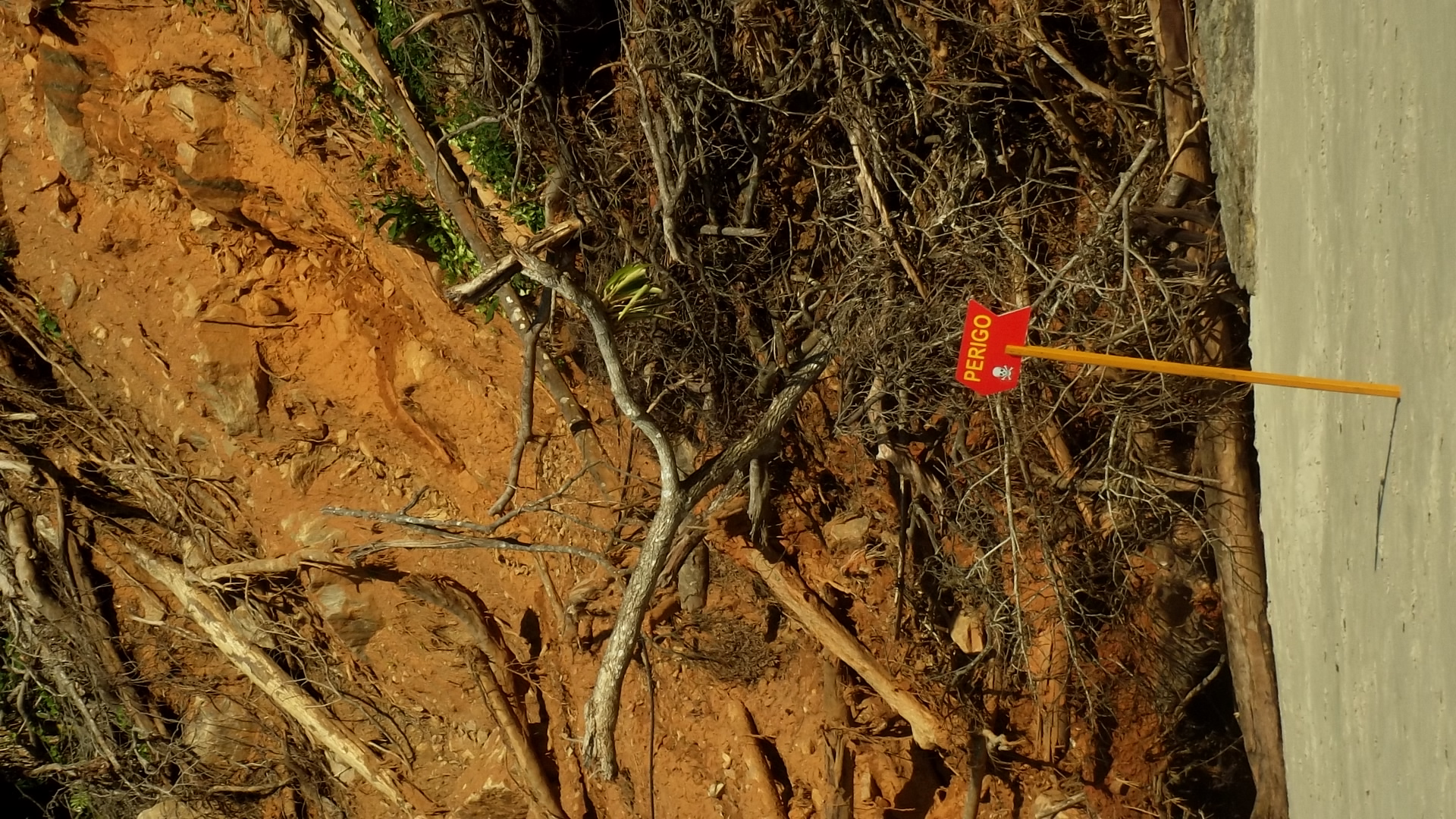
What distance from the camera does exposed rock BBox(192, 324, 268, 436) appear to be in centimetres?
449

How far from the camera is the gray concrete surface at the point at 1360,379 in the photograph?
193 centimetres

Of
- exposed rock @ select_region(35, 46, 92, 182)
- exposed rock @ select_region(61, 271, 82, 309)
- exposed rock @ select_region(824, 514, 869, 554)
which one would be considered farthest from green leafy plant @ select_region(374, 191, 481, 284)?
exposed rock @ select_region(824, 514, 869, 554)

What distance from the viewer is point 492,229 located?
4.11m

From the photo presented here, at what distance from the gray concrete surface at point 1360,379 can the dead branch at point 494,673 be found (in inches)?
114

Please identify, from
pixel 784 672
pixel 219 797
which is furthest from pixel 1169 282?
pixel 219 797

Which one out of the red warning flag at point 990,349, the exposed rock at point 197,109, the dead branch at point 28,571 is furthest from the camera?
the dead branch at point 28,571

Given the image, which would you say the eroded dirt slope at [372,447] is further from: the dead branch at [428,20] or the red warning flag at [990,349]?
the red warning flag at [990,349]

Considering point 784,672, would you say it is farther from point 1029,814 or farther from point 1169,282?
point 1169,282

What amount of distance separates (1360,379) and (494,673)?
3566 millimetres

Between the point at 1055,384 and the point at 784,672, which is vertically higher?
the point at 1055,384

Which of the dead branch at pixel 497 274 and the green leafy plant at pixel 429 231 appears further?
the green leafy plant at pixel 429 231

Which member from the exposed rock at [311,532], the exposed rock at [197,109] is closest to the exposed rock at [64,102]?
the exposed rock at [197,109]

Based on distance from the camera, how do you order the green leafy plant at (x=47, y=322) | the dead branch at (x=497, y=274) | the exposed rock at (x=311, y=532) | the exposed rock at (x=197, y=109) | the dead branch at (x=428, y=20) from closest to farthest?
the dead branch at (x=497, y=274) < the dead branch at (x=428, y=20) < the exposed rock at (x=197, y=109) < the exposed rock at (x=311, y=532) < the green leafy plant at (x=47, y=322)

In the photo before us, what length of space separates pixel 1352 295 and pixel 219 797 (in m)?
5.38
